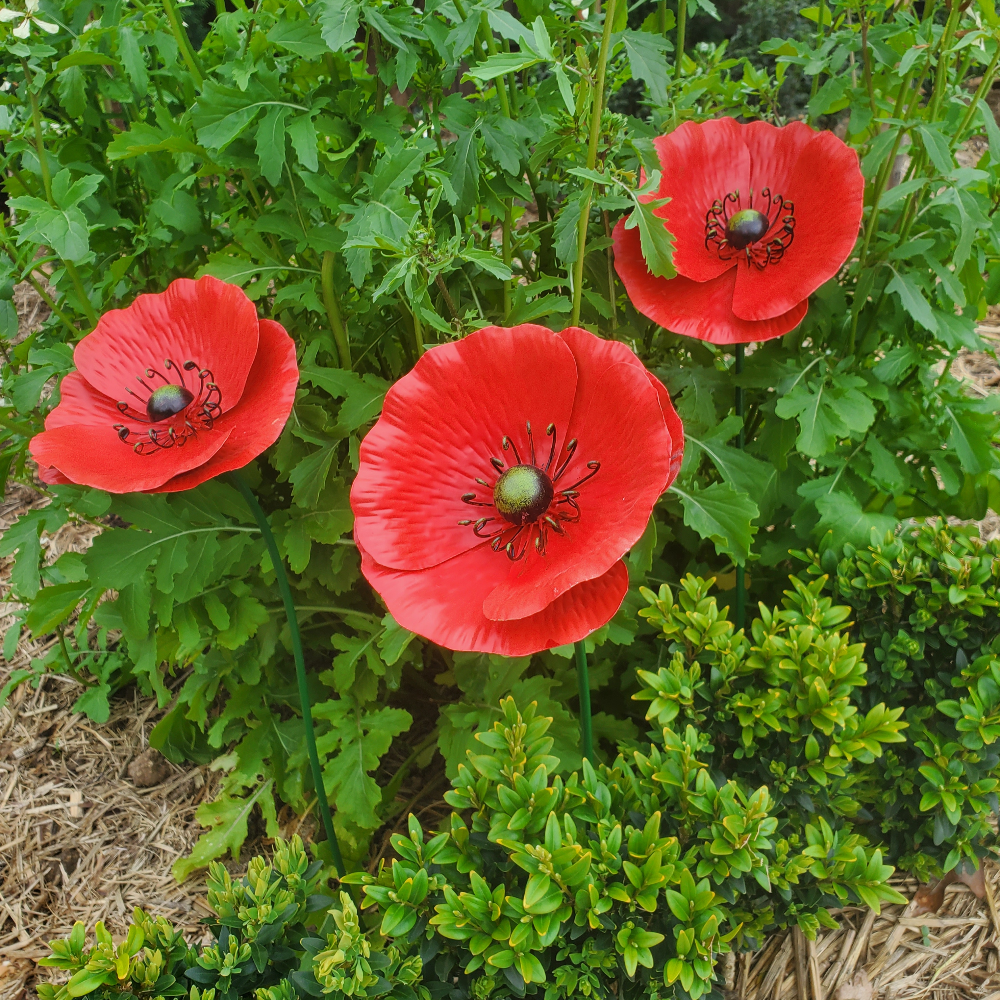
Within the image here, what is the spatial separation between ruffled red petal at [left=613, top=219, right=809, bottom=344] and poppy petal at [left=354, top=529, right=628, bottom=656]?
646 mm

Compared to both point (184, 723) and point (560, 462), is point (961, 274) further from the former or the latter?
point (184, 723)

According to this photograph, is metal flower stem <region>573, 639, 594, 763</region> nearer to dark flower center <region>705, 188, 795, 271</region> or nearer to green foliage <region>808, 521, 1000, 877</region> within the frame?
green foliage <region>808, 521, 1000, 877</region>

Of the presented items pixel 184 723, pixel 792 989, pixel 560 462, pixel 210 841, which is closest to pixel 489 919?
pixel 560 462

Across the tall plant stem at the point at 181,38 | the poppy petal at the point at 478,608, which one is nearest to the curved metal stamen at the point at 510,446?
the poppy petal at the point at 478,608

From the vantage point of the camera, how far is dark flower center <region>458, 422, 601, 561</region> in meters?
1.08

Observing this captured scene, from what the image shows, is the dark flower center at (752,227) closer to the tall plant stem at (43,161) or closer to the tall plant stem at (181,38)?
the tall plant stem at (181,38)

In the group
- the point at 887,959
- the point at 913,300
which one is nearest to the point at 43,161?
the point at 913,300

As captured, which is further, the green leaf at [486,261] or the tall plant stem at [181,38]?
the tall plant stem at [181,38]

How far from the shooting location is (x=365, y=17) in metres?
1.23

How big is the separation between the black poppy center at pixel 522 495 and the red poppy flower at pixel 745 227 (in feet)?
1.78

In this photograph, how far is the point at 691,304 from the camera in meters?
1.52

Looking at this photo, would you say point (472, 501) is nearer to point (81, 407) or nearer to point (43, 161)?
point (81, 407)

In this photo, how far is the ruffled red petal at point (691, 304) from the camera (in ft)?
4.82

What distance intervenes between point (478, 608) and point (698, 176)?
3.55ft
